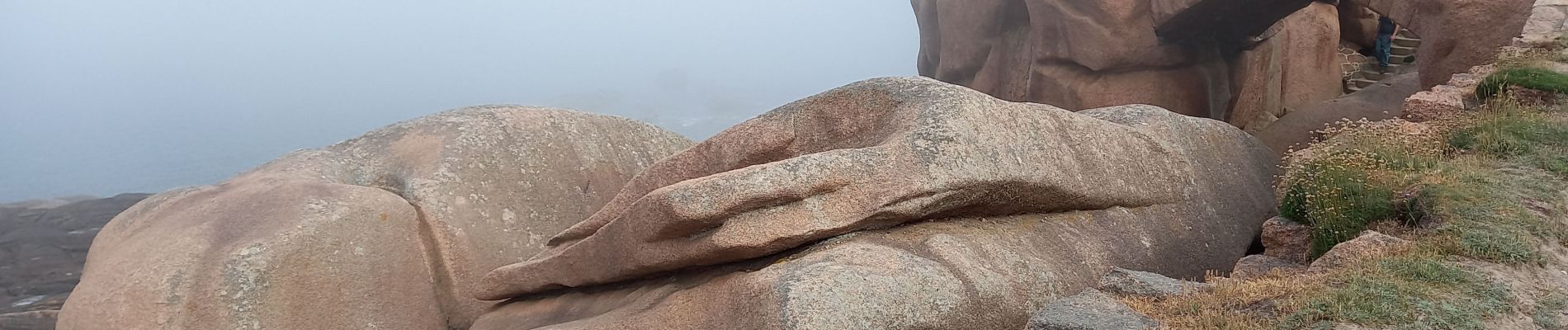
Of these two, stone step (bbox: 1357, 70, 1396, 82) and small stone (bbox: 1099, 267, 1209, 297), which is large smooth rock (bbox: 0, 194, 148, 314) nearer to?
small stone (bbox: 1099, 267, 1209, 297)

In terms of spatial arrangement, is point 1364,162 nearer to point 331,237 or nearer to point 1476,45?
point 1476,45

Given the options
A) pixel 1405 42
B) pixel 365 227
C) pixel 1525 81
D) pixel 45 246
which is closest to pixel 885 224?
pixel 365 227

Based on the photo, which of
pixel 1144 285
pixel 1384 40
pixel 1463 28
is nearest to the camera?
A: pixel 1144 285

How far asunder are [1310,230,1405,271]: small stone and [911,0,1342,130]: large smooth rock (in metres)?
7.33

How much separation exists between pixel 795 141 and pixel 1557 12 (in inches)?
287

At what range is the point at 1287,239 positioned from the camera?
22.8ft

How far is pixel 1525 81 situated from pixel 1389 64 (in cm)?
1062

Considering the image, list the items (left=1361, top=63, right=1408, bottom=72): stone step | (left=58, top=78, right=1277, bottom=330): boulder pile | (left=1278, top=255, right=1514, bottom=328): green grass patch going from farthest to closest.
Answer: (left=1361, top=63, right=1408, bottom=72): stone step, (left=58, top=78, right=1277, bottom=330): boulder pile, (left=1278, top=255, right=1514, bottom=328): green grass patch

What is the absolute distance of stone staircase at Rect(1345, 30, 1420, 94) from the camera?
58.0 ft

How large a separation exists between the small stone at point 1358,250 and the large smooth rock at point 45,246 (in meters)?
14.0

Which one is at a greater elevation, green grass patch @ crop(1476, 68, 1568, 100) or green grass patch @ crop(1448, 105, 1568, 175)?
green grass patch @ crop(1476, 68, 1568, 100)

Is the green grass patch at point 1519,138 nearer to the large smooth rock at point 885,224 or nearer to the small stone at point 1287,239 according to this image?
the small stone at point 1287,239

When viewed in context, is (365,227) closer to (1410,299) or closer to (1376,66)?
(1410,299)

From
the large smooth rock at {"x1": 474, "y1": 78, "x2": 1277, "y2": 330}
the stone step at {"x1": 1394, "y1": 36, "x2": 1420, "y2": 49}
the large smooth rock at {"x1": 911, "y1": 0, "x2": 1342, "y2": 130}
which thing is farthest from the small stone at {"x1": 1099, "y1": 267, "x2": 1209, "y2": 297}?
the stone step at {"x1": 1394, "y1": 36, "x2": 1420, "y2": 49}
